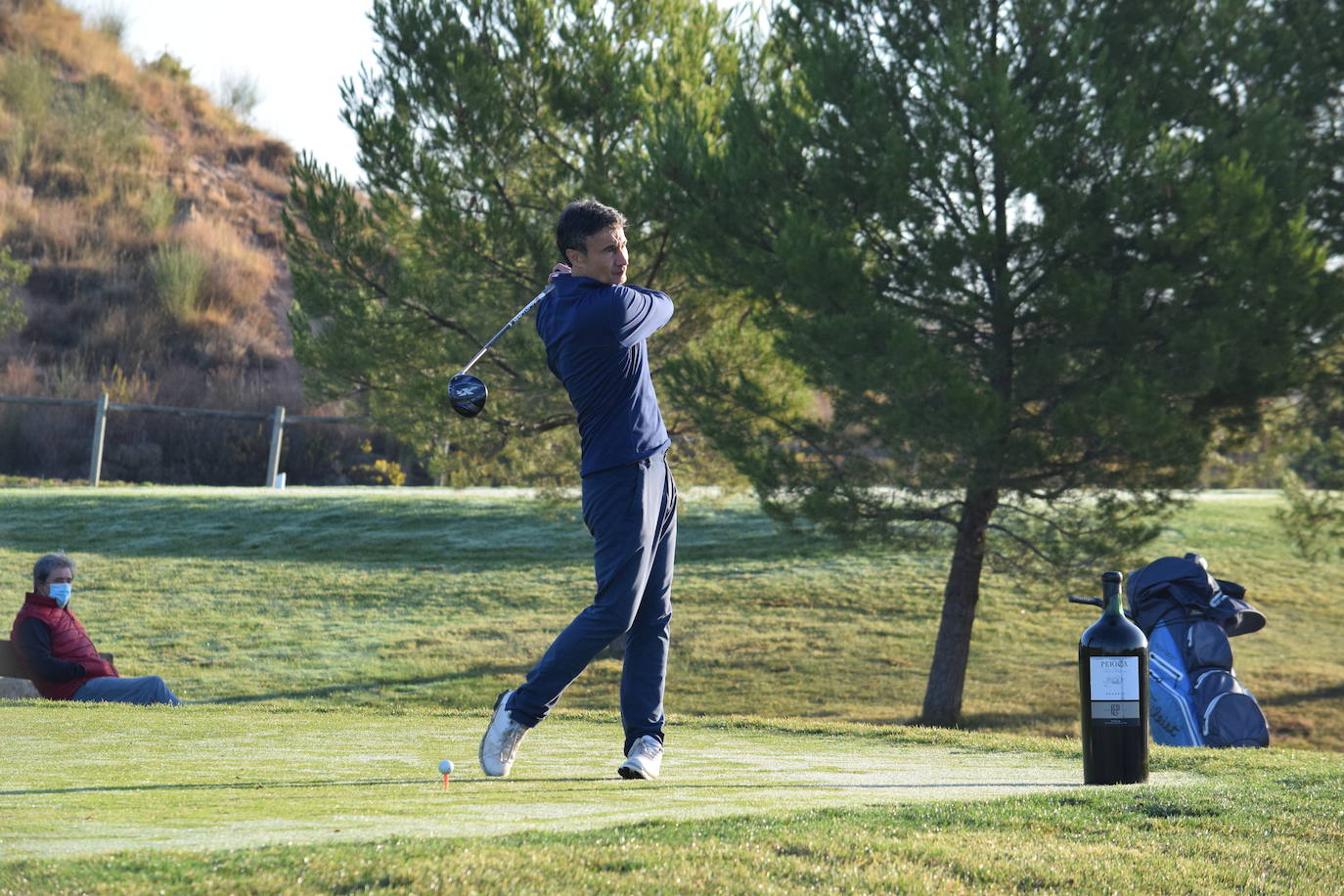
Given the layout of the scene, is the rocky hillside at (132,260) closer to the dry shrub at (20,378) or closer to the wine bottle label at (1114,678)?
the dry shrub at (20,378)

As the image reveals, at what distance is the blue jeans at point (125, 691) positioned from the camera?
853cm

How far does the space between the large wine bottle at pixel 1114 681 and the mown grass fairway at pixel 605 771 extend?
0.21m

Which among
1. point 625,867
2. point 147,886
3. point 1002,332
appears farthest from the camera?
point 1002,332

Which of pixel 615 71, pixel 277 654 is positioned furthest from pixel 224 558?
pixel 615 71

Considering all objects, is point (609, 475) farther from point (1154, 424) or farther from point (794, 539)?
point (794, 539)

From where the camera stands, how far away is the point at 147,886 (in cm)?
273

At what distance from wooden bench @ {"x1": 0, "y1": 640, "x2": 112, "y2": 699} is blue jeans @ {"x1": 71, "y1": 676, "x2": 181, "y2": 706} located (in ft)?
1.65

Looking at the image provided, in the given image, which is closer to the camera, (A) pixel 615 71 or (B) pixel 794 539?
(A) pixel 615 71

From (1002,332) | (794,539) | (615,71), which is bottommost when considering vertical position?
(794,539)

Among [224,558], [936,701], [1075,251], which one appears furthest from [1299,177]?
[224,558]

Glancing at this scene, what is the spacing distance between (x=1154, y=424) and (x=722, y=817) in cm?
804

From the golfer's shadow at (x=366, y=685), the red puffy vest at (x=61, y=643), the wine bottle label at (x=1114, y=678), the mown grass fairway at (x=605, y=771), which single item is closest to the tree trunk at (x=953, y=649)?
the mown grass fairway at (x=605, y=771)

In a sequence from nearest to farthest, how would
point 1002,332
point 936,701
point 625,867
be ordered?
point 625,867 → point 1002,332 → point 936,701

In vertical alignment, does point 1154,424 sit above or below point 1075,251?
below
